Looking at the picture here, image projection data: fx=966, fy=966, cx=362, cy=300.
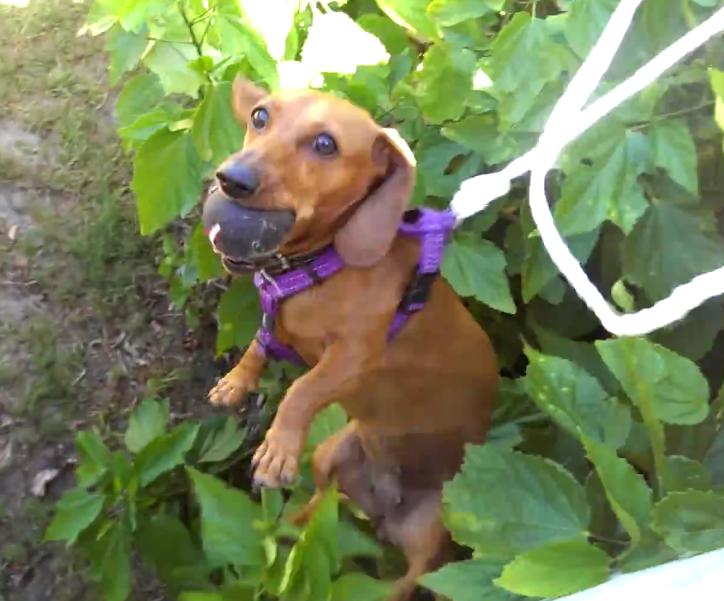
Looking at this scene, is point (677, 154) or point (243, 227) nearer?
point (243, 227)

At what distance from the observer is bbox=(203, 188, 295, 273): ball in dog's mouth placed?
92cm

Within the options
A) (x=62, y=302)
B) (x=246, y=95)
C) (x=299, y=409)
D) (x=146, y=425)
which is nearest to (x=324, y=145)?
(x=246, y=95)

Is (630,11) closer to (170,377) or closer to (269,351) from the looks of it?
(269,351)

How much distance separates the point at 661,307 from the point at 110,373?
4.66 feet

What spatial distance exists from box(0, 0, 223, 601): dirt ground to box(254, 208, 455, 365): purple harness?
86cm

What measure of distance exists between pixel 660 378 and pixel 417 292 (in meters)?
0.29

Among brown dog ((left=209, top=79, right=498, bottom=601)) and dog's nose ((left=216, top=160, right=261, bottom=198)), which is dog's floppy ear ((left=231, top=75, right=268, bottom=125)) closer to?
brown dog ((left=209, top=79, right=498, bottom=601))

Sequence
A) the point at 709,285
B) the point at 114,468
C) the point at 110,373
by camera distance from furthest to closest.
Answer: the point at 110,373
the point at 114,468
the point at 709,285

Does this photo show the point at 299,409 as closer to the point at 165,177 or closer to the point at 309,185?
the point at 309,185

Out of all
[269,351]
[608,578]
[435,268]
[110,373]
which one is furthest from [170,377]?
[608,578]

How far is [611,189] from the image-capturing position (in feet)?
3.98

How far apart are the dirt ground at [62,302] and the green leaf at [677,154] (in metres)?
1.09

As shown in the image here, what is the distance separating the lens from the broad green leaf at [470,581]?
3.53ft

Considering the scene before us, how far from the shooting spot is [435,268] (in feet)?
3.74
